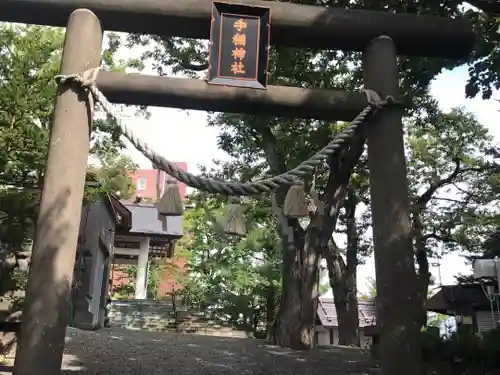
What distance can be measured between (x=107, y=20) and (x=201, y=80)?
3.59ft

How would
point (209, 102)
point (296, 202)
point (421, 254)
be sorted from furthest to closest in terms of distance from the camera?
1. point (421, 254)
2. point (296, 202)
3. point (209, 102)

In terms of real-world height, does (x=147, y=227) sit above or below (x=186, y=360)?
above

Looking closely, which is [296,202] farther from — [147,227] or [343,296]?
[147,227]

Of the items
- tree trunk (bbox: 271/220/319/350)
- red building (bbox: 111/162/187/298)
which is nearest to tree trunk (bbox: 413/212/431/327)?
tree trunk (bbox: 271/220/319/350)

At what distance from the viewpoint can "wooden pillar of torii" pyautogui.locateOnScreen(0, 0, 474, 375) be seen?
12.7 ft

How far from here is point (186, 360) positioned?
321 inches

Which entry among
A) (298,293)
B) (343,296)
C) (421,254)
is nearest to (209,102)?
(298,293)

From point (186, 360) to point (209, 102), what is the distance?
505 cm

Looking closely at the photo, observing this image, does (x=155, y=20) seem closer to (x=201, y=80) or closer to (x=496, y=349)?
(x=201, y=80)

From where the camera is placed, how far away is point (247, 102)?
4734 millimetres

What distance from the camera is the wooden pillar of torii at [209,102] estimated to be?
3880 millimetres

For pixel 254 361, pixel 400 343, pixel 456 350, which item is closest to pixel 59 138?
pixel 400 343

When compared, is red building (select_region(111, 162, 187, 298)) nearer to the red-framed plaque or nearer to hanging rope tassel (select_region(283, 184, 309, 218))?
hanging rope tassel (select_region(283, 184, 309, 218))

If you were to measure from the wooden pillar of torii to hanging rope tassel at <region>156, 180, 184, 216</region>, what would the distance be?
167 cm
